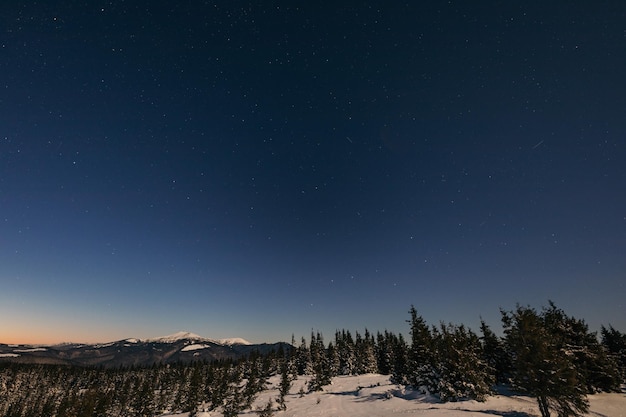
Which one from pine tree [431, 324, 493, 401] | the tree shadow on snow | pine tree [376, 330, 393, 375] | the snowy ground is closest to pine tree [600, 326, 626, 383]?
the snowy ground

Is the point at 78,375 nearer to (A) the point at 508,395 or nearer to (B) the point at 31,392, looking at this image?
(B) the point at 31,392

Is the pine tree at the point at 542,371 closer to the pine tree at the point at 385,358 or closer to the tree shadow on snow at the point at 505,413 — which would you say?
the tree shadow on snow at the point at 505,413

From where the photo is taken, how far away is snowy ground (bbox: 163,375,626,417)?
30.3 meters

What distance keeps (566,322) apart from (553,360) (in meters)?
20.6

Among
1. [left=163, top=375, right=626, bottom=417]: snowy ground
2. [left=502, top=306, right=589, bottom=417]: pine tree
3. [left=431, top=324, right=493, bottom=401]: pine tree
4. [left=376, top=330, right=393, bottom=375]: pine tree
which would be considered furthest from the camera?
[left=376, top=330, right=393, bottom=375]: pine tree

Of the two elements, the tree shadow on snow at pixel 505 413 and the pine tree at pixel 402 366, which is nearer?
the tree shadow on snow at pixel 505 413

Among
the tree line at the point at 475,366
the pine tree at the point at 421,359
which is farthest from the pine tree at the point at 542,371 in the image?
the pine tree at the point at 421,359

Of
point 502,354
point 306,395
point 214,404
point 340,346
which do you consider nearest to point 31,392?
point 214,404

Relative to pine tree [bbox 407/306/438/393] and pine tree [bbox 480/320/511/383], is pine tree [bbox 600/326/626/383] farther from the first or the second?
pine tree [bbox 407/306/438/393]

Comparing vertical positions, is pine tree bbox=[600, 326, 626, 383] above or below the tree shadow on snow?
above

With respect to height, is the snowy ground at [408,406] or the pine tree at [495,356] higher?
the pine tree at [495,356]

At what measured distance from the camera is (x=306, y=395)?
64.6 metres

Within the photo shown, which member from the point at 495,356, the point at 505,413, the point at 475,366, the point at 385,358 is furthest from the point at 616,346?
the point at 385,358

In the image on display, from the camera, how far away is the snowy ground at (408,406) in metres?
30.3
